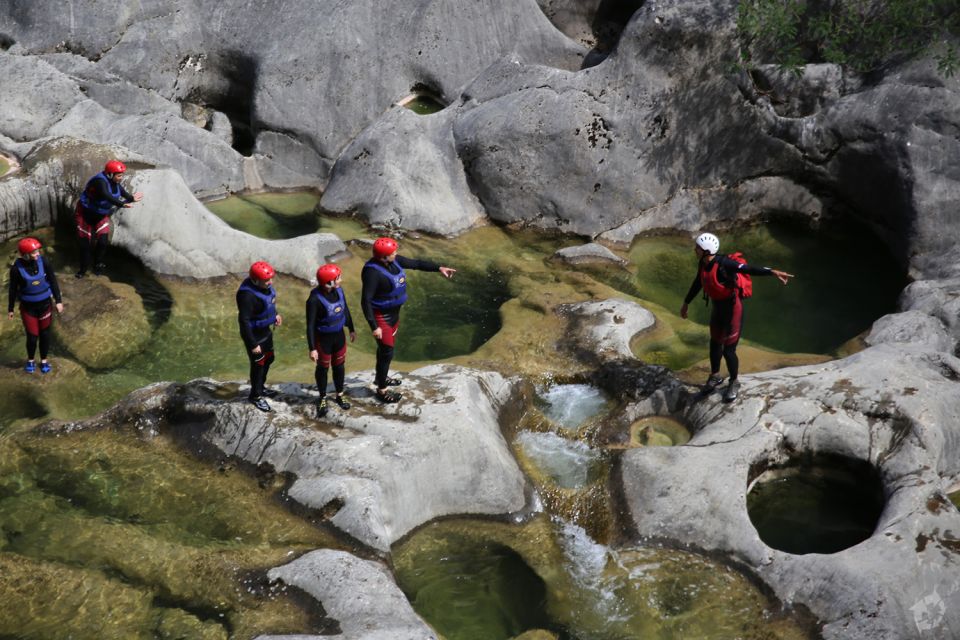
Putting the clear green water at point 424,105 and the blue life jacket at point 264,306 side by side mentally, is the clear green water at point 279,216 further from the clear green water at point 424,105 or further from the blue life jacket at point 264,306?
the blue life jacket at point 264,306

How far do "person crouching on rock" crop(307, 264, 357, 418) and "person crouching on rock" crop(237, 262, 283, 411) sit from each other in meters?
0.51

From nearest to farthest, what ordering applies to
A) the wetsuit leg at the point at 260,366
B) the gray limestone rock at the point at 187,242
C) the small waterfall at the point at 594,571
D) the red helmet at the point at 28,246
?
the small waterfall at the point at 594,571
the wetsuit leg at the point at 260,366
the red helmet at the point at 28,246
the gray limestone rock at the point at 187,242

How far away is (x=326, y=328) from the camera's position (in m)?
9.95


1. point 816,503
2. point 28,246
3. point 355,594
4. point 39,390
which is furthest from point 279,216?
point 816,503

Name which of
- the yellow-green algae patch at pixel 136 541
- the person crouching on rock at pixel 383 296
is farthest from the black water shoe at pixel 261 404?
the person crouching on rock at pixel 383 296

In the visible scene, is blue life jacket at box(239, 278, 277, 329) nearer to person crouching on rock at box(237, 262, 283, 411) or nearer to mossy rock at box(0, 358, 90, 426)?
person crouching on rock at box(237, 262, 283, 411)

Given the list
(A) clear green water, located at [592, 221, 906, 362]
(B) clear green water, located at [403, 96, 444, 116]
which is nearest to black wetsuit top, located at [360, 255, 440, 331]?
(A) clear green water, located at [592, 221, 906, 362]

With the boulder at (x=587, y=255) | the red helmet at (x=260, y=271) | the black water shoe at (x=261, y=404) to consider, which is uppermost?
the red helmet at (x=260, y=271)

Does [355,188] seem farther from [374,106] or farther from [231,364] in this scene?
[231,364]

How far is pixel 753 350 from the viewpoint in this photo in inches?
535

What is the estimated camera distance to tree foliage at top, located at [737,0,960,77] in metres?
16.4

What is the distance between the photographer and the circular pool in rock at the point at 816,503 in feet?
33.7

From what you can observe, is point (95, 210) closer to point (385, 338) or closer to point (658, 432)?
point (385, 338)

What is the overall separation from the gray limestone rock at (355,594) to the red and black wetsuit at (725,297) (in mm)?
5011
